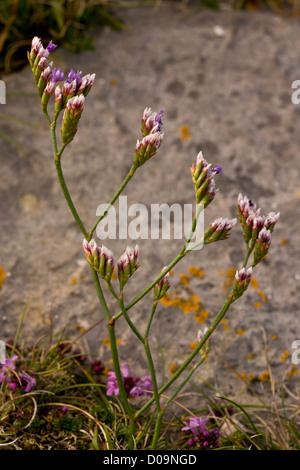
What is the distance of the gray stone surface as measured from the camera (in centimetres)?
330

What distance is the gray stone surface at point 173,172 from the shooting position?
3.30 metres

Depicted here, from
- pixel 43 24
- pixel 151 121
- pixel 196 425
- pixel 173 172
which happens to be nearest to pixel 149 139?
pixel 151 121

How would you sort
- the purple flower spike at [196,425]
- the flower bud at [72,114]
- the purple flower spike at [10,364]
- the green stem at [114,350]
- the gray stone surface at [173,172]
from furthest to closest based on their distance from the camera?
1. the gray stone surface at [173,172]
2. the purple flower spike at [10,364]
3. the purple flower spike at [196,425]
4. the green stem at [114,350]
5. the flower bud at [72,114]

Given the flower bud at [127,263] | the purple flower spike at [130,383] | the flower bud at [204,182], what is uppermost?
the flower bud at [204,182]

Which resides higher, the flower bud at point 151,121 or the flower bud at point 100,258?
the flower bud at point 151,121

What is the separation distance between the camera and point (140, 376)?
3.11 metres

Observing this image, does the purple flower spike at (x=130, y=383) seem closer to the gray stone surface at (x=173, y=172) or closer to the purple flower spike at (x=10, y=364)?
the gray stone surface at (x=173, y=172)

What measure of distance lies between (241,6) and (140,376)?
333cm

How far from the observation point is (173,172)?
404cm

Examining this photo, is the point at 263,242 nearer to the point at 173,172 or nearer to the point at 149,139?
the point at 149,139

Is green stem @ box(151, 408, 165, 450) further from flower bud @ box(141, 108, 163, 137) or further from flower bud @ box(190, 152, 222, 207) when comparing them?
flower bud @ box(141, 108, 163, 137)

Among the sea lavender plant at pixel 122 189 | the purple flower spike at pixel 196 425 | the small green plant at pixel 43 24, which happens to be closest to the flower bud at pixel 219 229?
the sea lavender plant at pixel 122 189
